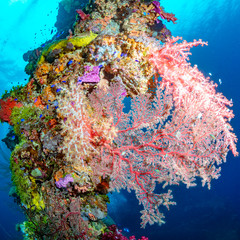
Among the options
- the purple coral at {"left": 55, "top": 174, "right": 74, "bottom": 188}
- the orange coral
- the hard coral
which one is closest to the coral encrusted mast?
the purple coral at {"left": 55, "top": 174, "right": 74, "bottom": 188}

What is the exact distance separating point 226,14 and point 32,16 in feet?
113

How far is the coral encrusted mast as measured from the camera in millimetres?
3102

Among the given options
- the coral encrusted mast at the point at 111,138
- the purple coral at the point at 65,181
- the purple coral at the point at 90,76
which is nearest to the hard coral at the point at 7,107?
the coral encrusted mast at the point at 111,138

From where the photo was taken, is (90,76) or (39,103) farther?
(39,103)

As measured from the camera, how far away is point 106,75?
4426 millimetres

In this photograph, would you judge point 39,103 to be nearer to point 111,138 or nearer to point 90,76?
point 90,76

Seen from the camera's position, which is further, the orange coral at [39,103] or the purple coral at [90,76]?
the orange coral at [39,103]

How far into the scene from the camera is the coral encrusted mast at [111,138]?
10.2ft

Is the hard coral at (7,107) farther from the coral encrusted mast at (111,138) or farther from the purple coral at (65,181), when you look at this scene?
the purple coral at (65,181)

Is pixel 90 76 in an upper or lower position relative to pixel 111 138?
upper

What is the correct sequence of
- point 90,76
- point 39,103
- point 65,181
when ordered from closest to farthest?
point 65,181 → point 90,76 → point 39,103

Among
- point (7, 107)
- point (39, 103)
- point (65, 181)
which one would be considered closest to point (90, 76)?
point (39, 103)

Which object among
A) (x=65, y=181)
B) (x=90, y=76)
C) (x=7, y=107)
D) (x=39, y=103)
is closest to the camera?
(x=65, y=181)

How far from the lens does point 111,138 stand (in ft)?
10.4
